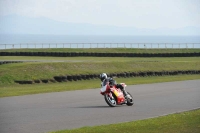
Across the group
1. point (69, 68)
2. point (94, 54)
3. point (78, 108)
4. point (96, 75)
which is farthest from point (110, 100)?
point (94, 54)

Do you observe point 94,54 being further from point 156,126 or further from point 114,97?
point 156,126

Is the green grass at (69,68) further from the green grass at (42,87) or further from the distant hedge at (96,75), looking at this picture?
the green grass at (42,87)

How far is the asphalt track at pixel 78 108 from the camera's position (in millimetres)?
13417

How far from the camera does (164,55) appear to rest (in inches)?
2153

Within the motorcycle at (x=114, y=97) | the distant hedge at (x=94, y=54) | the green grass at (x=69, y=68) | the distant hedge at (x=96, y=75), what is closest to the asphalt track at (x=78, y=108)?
the motorcycle at (x=114, y=97)

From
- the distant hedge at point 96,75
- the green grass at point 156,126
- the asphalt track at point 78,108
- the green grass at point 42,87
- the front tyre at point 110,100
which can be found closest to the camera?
the green grass at point 156,126

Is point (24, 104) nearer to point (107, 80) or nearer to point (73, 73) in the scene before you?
point (107, 80)

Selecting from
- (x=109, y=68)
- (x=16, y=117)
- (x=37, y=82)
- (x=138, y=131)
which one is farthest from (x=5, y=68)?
(x=138, y=131)

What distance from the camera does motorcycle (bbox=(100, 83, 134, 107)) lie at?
1784 centimetres

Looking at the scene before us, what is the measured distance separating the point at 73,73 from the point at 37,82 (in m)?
3.55

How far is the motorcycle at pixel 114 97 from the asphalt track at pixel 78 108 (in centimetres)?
19

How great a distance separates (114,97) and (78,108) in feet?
5.03

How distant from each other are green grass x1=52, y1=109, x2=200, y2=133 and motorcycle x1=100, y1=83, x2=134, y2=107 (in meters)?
3.99

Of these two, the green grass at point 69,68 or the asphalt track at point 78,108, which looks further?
the green grass at point 69,68
